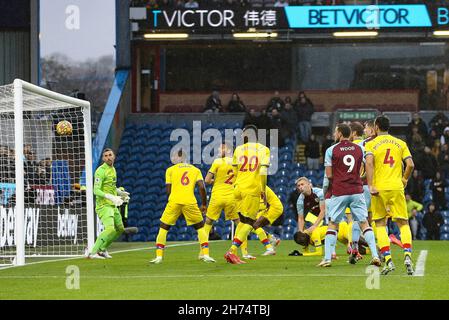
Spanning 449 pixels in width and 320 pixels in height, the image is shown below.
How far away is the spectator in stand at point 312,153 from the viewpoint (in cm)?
3184

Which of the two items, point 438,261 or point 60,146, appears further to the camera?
point 60,146

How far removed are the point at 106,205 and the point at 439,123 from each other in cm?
1471

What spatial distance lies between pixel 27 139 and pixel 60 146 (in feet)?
7.84

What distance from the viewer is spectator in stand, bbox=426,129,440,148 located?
31.5 meters

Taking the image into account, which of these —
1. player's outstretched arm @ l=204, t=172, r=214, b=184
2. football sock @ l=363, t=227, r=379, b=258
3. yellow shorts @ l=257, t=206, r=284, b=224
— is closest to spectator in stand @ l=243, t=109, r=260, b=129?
yellow shorts @ l=257, t=206, r=284, b=224

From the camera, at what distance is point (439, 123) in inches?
1249

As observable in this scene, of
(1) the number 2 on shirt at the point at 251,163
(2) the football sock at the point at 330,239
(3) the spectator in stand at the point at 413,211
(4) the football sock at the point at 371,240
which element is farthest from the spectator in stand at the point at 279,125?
(4) the football sock at the point at 371,240

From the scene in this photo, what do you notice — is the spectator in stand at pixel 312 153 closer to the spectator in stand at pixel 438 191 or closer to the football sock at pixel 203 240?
the spectator in stand at pixel 438 191

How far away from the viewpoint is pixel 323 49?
3738 centimetres

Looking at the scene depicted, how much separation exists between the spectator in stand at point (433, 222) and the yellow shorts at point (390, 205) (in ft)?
46.5

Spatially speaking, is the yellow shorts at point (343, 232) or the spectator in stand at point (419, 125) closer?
the yellow shorts at point (343, 232)

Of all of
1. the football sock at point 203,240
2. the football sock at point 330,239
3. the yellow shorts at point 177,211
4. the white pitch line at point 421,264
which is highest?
the yellow shorts at point 177,211

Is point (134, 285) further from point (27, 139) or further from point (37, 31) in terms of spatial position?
point (37, 31)
